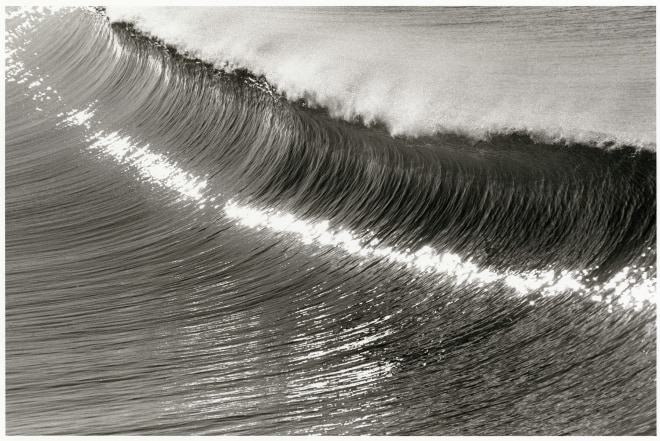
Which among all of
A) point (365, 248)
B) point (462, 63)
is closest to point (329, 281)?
point (365, 248)

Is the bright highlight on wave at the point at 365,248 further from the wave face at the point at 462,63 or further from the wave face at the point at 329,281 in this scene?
the wave face at the point at 462,63

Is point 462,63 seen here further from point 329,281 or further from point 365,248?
point 329,281

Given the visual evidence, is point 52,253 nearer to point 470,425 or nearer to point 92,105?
point 92,105

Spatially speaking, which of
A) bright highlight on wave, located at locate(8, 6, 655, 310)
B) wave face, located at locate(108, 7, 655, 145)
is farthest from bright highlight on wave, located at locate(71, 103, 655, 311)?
wave face, located at locate(108, 7, 655, 145)

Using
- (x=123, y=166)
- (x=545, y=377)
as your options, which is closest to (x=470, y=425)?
(x=545, y=377)

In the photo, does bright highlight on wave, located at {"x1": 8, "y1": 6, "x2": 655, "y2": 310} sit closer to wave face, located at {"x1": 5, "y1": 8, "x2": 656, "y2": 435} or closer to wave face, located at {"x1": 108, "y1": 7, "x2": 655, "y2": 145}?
wave face, located at {"x1": 5, "y1": 8, "x2": 656, "y2": 435}

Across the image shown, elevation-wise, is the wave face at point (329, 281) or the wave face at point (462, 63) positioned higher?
the wave face at point (462, 63)

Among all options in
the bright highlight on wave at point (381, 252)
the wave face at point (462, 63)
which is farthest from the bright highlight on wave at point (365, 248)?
the wave face at point (462, 63)
